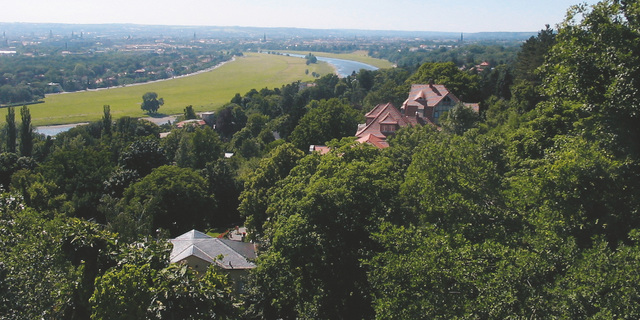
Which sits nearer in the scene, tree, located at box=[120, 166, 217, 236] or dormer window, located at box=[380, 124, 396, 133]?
tree, located at box=[120, 166, 217, 236]

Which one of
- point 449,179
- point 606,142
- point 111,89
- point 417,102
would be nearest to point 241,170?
point 417,102

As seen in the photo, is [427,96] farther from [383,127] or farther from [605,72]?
[605,72]

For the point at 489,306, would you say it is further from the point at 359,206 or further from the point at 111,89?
the point at 111,89

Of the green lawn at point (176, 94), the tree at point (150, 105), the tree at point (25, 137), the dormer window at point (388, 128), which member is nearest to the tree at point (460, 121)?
the dormer window at point (388, 128)

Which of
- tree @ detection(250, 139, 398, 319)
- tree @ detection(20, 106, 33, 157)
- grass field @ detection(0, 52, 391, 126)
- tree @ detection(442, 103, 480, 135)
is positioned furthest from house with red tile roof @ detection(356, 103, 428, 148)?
grass field @ detection(0, 52, 391, 126)

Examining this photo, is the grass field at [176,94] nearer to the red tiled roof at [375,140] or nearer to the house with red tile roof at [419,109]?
the house with red tile roof at [419,109]

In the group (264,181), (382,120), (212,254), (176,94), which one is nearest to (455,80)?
(382,120)

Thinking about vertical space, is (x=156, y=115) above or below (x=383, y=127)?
below

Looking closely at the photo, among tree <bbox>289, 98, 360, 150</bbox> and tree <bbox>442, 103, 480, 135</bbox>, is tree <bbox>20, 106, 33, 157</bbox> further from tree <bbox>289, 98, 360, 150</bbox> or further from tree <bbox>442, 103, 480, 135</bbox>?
tree <bbox>442, 103, 480, 135</bbox>
